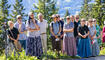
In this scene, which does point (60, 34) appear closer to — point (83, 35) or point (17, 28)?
point (83, 35)

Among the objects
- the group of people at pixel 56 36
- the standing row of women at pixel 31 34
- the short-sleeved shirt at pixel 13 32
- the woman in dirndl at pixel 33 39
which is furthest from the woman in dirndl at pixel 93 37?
the short-sleeved shirt at pixel 13 32

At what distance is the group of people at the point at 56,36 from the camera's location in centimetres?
654

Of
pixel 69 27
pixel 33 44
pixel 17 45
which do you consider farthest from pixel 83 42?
pixel 17 45

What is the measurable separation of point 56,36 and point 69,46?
678 mm

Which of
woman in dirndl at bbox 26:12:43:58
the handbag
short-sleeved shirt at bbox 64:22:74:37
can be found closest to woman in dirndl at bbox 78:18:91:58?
short-sleeved shirt at bbox 64:22:74:37

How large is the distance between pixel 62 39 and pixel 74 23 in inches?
36.9

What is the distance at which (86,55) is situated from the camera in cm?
738

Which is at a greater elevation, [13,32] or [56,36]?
[13,32]

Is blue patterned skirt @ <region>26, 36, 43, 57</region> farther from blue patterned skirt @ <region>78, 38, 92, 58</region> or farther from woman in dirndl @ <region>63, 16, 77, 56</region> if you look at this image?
blue patterned skirt @ <region>78, 38, 92, 58</region>

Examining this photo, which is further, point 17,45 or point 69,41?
point 69,41

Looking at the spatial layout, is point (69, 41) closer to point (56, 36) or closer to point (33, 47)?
point (56, 36)

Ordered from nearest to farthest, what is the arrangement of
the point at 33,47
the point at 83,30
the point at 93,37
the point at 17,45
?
the point at 33,47 < the point at 17,45 < the point at 83,30 < the point at 93,37

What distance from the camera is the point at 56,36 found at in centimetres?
718

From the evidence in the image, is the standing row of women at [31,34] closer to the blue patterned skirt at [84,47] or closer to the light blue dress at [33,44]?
the light blue dress at [33,44]
